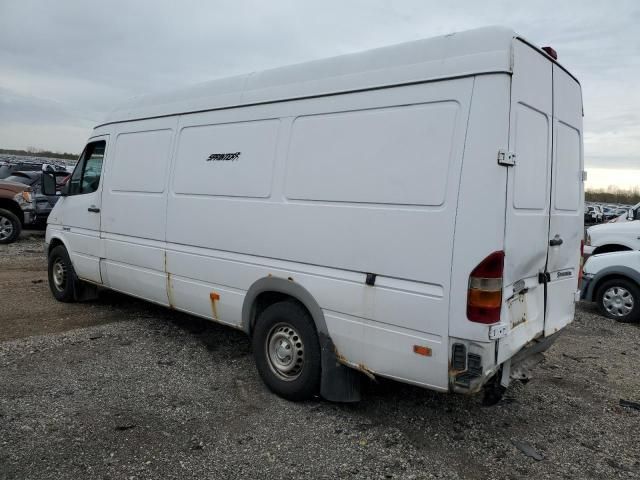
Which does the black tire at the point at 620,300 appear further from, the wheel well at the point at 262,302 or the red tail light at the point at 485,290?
the wheel well at the point at 262,302

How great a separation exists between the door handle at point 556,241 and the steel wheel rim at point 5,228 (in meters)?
12.4

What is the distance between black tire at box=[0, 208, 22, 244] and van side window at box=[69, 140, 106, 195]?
708 centimetres

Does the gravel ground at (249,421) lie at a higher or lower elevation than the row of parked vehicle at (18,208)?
lower

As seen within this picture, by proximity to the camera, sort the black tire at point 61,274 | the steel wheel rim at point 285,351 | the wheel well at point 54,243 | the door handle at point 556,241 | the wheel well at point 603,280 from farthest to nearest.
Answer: the wheel well at point 603,280
the wheel well at point 54,243
the black tire at point 61,274
the steel wheel rim at point 285,351
the door handle at point 556,241

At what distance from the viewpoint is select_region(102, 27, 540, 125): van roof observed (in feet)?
10.3

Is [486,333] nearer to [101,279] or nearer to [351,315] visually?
[351,315]

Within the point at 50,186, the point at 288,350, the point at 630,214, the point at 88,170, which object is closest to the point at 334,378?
the point at 288,350

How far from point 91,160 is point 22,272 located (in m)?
3.98

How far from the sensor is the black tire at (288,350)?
3949 millimetres

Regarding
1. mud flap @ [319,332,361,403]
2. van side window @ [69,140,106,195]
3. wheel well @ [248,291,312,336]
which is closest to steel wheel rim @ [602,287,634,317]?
mud flap @ [319,332,361,403]

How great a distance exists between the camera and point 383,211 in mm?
3445

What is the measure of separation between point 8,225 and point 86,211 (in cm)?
768

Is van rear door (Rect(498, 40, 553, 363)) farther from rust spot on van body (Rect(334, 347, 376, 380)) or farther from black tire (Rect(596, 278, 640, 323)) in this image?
black tire (Rect(596, 278, 640, 323))

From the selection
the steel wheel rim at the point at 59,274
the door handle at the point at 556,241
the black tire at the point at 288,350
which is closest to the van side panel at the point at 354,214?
the black tire at the point at 288,350
